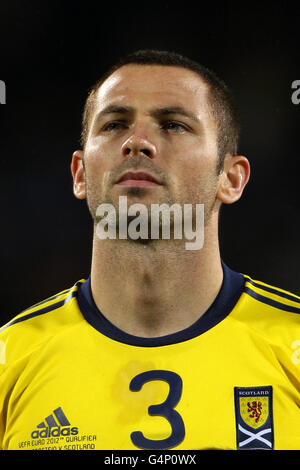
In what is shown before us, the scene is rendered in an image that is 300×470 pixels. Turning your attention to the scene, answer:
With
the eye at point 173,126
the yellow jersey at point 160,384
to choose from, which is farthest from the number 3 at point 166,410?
the eye at point 173,126

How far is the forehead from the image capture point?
2.37m

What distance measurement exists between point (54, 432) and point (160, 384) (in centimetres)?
39

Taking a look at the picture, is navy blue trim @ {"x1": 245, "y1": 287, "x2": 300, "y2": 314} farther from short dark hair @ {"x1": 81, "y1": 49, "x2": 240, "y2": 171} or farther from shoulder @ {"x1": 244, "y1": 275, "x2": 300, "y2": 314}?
short dark hair @ {"x1": 81, "y1": 49, "x2": 240, "y2": 171}

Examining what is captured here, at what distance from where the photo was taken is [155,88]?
2.39 m

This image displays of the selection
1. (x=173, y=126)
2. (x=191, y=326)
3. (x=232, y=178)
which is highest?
(x=173, y=126)

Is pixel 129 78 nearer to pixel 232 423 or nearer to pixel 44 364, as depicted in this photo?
pixel 44 364

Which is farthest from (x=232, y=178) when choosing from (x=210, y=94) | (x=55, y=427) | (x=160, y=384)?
(x=55, y=427)

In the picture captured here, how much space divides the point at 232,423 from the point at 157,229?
27.6 inches

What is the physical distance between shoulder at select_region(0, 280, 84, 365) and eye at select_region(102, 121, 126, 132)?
664 millimetres

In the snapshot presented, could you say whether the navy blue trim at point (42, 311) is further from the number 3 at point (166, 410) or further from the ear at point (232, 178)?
the ear at point (232, 178)

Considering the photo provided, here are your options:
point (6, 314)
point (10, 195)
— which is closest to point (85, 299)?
Answer: point (6, 314)

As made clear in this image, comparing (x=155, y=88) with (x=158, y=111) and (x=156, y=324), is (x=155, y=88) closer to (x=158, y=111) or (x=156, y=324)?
(x=158, y=111)
